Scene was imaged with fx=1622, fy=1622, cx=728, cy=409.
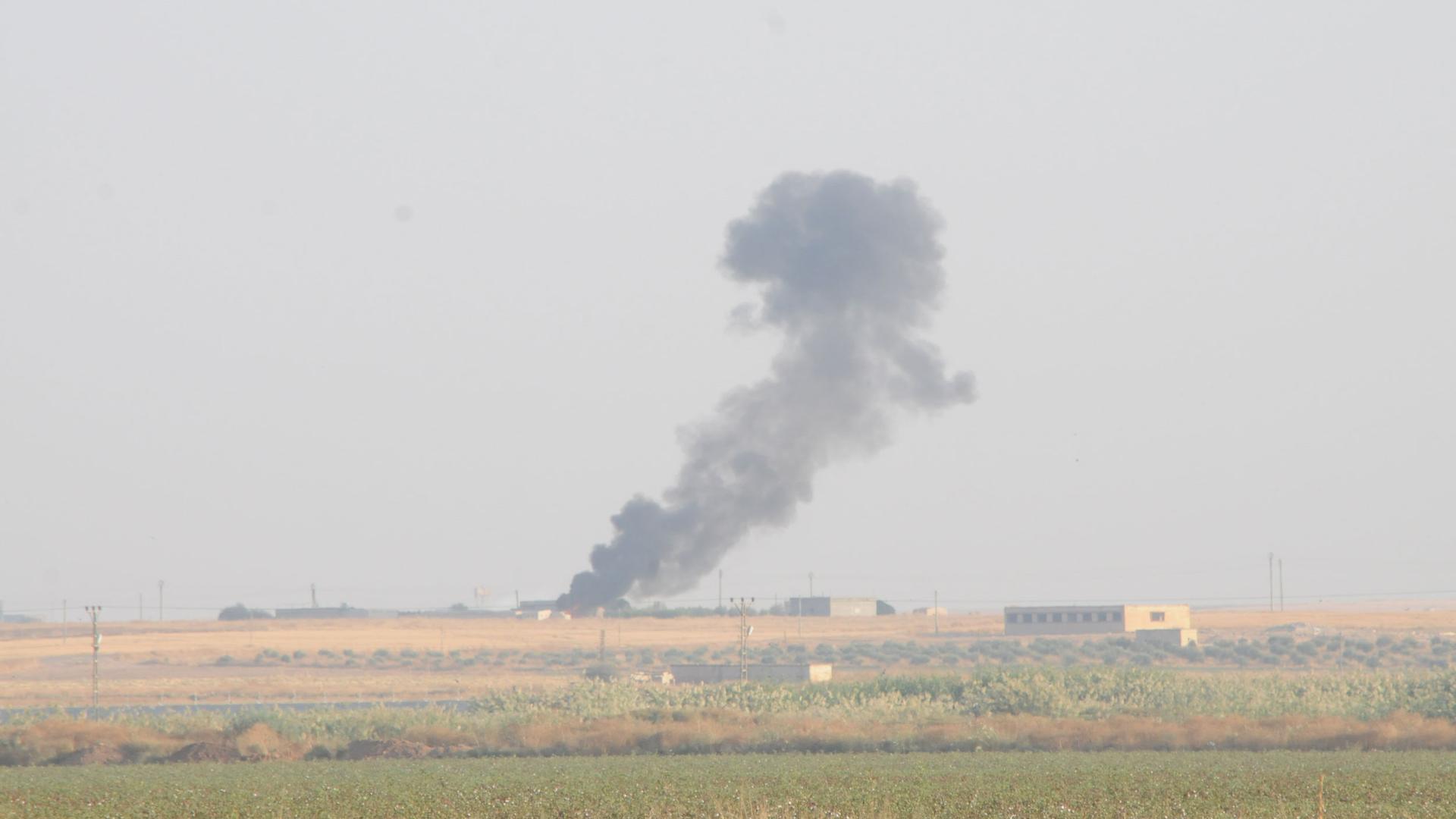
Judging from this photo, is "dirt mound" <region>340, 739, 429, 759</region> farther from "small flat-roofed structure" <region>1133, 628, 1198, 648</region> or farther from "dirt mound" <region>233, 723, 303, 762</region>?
"small flat-roofed structure" <region>1133, 628, 1198, 648</region>

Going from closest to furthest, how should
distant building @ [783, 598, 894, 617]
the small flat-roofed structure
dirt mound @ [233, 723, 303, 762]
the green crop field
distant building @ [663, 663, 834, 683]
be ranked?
the green crop field, dirt mound @ [233, 723, 303, 762], distant building @ [663, 663, 834, 683], the small flat-roofed structure, distant building @ [783, 598, 894, 617]

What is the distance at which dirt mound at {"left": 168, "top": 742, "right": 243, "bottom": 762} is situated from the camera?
47.6 m

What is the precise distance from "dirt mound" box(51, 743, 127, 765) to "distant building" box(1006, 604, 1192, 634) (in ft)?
354

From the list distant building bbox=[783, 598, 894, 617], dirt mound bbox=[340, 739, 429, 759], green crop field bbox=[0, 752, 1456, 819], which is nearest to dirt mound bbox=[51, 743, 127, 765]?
green crop field bbox=[0, 752, 1456, 819]

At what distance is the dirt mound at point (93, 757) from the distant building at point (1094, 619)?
108m

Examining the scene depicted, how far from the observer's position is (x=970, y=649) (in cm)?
12962

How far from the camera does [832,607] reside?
180 meters

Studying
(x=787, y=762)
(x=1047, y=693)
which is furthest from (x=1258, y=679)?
(x=787, y=762)

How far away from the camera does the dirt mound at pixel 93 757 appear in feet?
156

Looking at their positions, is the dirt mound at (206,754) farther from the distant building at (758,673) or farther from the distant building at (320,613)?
the distant building at (320,613)

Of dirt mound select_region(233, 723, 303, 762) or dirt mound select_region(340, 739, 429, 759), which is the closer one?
dirt mound select_region(340, 739, 429, 759)

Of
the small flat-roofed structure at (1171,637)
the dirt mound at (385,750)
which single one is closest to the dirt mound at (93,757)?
the dirt mound at (385,750)

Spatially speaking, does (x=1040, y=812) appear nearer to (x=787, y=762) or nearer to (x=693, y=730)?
(x=787, y=762)

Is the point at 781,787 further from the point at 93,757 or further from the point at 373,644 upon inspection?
the point at 373,644
